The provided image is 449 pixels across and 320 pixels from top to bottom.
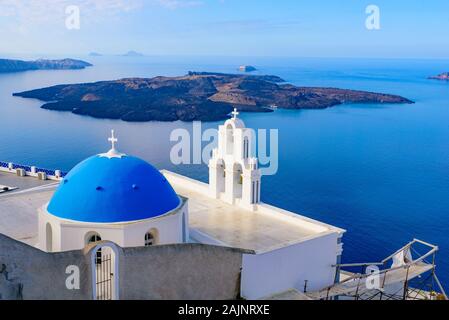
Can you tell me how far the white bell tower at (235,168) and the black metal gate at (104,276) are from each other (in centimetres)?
651

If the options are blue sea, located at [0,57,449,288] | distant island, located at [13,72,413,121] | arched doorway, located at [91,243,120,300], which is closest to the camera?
arched doorway, located at [91,243,120,300]

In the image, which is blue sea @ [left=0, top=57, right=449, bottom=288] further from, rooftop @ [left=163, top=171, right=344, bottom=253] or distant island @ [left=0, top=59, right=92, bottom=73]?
distant island @ [left=0, top=59, right=92, bottom=73]

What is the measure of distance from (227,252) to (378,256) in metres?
18.4

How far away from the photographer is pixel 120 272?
37.2 ft

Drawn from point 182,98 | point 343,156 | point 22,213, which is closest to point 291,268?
point 22,213

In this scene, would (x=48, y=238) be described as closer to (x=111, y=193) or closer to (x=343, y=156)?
(x=111, y=193)

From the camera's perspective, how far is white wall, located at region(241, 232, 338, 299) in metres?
13.6

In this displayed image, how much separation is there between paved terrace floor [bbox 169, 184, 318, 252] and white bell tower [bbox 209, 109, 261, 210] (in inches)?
16.4

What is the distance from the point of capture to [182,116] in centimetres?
7800

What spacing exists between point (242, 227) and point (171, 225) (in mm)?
3301

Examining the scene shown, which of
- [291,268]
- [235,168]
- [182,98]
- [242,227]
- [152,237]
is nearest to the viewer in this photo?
[152,237]

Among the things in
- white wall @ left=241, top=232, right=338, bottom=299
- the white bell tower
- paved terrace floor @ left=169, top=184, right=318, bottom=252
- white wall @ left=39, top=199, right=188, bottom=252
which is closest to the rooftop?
paved terrace floor @ left=169, top=184, right=318, bottom=252
